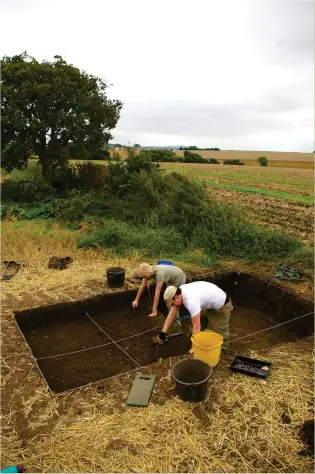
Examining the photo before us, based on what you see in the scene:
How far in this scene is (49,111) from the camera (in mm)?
13297

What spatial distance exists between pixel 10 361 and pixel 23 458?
1.57 metres

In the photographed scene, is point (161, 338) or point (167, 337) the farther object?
point (167, 337)

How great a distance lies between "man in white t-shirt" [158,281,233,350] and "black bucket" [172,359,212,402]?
0.46 metres

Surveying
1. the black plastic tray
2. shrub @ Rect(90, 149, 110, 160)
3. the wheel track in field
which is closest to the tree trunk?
shrub @ Rect(90, 149, 110, 160)

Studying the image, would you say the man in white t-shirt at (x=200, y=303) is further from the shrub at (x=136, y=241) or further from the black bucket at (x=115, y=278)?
the shrub at (x=136, y=241)

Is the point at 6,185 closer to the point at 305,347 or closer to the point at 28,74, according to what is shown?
the point at 28,74

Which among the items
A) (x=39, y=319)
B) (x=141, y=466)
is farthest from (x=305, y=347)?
(x=39, y=319)

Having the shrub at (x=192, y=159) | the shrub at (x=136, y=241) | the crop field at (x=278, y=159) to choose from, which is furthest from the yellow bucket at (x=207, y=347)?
the shrub at (x=192, y=159)

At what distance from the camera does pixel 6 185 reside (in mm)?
14117

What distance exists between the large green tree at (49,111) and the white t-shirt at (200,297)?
1055cm

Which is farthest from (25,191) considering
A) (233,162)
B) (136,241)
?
(233,162)

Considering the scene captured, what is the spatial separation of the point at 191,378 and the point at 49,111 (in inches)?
471

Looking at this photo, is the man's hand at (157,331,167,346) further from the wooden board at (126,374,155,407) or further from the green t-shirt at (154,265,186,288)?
the wooden board at (126,374,155,407)

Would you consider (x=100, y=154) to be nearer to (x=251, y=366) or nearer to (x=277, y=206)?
(x=277, y=206)
